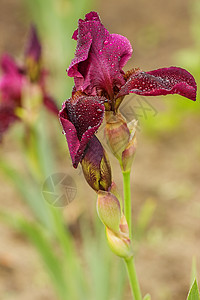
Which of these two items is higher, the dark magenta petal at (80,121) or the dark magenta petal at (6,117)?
the dark magenta petal at (80,121)

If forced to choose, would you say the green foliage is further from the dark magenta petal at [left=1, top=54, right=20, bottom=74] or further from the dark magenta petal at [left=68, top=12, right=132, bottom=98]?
the dark magenta petal at [left=68, top=12, right=132, bottom=98]

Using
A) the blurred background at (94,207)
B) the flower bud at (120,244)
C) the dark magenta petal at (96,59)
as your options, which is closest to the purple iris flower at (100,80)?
the dark magenta petal at (96,59)

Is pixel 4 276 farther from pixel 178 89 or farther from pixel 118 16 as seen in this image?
pixel 118 16

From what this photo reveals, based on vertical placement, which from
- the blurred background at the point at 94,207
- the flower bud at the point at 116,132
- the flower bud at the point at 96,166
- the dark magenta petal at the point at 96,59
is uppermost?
the dark magenta petal at the point at 96,59

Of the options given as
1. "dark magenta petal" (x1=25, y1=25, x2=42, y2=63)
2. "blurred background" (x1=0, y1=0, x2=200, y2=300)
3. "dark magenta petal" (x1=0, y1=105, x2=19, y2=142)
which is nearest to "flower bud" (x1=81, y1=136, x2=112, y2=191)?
"blurred background" (x1=0, y1=0, x2=200, y2=300)

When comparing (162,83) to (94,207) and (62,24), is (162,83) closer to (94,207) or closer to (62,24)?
(94,207)

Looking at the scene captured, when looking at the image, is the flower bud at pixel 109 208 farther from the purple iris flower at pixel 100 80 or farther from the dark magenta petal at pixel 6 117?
the dark magenta petal at pixel 6 117
